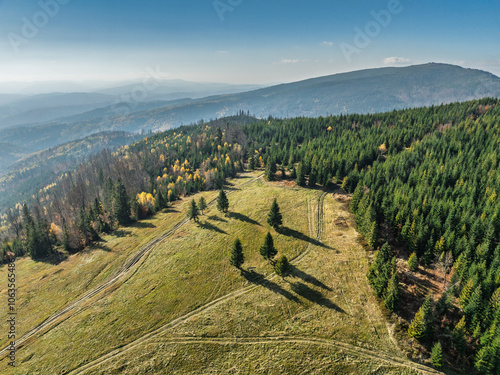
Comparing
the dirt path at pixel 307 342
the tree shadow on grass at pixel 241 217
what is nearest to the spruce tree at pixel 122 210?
the tree shadow on grass at pixel 241 217

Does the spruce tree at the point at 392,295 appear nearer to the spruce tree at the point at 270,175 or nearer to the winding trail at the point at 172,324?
the winding trail at the point at 172,324

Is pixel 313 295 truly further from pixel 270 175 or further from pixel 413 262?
pixel 270 175

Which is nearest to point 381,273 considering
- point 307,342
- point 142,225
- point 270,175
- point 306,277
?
point 306,277

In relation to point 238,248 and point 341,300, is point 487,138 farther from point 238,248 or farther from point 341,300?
point 238,248

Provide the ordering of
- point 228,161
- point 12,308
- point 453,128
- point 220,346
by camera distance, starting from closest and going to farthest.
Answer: point 220,346, point 12,308, point 453,128, point 228,161

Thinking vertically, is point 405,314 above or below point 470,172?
below

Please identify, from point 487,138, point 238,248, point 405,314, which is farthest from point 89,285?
point 487,138
